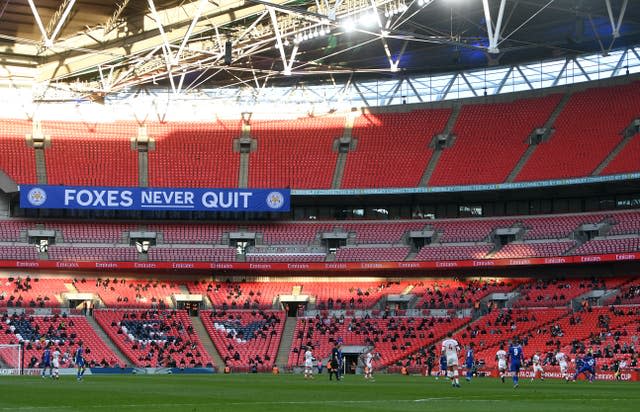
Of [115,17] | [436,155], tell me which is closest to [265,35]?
[115,17]

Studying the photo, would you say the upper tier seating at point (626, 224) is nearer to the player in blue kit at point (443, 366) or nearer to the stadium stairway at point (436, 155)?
the stadium stairway at point (436, 155)

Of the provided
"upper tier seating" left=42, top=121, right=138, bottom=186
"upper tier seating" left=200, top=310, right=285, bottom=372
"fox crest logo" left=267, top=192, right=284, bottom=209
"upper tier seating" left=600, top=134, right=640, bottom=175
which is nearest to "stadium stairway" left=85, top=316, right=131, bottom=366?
"upper tier seating" left=200, top=310, right=285, bottom=372

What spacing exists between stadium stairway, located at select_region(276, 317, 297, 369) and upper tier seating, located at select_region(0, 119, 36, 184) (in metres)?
21.2

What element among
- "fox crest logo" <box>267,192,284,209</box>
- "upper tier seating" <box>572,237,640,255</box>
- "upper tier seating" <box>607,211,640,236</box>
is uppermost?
"fox crest logo" <box>267,192,284,209</box>

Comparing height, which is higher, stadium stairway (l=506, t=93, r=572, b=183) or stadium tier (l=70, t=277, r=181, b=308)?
stadium stairway (l=506, t=93, r=572, b=183)

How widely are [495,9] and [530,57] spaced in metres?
14.0

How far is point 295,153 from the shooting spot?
3071 inches

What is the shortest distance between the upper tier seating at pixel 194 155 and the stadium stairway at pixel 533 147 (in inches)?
A: 799

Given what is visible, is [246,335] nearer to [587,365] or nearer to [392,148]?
[392,148]

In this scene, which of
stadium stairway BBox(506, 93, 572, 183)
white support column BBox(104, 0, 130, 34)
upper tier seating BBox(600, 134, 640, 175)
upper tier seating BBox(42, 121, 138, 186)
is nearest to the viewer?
white support column BBox(104, 0, 130, 34)

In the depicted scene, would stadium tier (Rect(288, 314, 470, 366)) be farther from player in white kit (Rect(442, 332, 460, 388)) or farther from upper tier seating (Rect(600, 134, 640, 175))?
player in white kit (Rect(442, 332, 460, 388))

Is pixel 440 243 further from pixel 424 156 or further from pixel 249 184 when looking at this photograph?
pixel 249 184

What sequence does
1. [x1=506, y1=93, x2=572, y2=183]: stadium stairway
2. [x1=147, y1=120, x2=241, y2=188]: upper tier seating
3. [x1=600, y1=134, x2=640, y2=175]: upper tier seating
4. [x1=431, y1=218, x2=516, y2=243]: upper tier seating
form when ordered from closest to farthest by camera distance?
1. [x1=600, y1=134, x2=640, y2=175]: upper tier seating
2. [x1=506, y1=93, x2=572, y2=183]: stadium stairway
3. [x1=431, y1=218, x2=516, y2=243]: upper tier seating
4. [x1=147, y1=120, x2=241, y2=188]: upper tier seating

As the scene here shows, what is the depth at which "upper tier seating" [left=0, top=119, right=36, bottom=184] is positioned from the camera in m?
73.4
